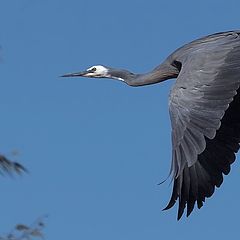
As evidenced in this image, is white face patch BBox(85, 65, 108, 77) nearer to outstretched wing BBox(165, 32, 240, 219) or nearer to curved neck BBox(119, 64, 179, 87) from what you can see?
curved neck BBox(119, 64, 179, 87)

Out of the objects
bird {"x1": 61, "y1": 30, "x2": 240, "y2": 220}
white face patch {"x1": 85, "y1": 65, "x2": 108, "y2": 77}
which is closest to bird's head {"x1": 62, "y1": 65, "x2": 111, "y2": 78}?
white face patch {"x1": 85, "y1": 65, "x2": 108, "y2": 77}

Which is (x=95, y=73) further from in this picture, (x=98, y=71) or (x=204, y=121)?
(x=204, y=121)

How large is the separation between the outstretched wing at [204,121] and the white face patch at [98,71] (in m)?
2.00

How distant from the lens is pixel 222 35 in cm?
1079

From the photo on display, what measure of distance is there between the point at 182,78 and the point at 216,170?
99 cm

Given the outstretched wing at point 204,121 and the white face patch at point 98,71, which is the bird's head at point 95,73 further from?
the outstretched wing at point 204,121

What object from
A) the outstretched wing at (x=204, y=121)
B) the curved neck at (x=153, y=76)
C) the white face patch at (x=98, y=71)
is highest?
the white face patch at (x=98, y=71)

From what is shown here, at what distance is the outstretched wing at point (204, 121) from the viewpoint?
8.90 m

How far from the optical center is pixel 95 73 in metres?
12.4

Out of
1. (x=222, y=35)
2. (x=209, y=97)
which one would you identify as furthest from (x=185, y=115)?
(x=222, y=35)

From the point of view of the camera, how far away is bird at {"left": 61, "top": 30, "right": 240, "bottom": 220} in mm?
8906

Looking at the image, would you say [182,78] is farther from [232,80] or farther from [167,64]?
[167,64]

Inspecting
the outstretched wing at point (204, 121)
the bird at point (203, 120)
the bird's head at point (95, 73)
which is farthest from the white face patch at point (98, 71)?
the outstretched wing at point (204, 121)

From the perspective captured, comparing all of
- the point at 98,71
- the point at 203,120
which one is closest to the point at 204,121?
the point at 203,120
